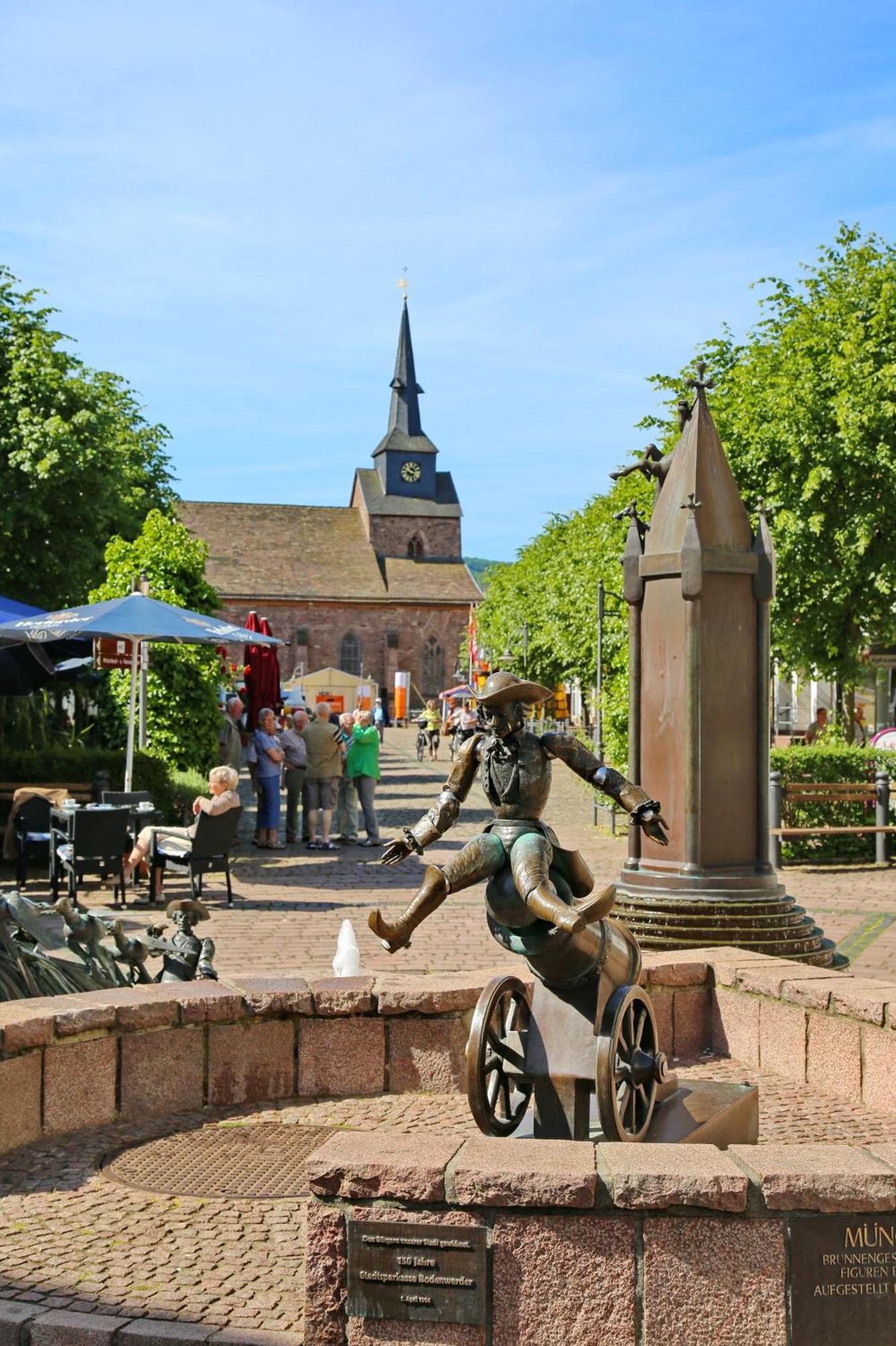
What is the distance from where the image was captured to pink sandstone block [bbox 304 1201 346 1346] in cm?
346

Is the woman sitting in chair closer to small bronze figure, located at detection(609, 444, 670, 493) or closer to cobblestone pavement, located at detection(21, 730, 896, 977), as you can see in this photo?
cobblestone pavement, located at detection(21, 730, 896, 977)

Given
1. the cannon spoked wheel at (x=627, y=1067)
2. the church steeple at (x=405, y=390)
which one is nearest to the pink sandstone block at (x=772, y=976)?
the cannon spoked wheel at (x=627, y=1067)

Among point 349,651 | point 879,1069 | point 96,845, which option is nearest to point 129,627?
point 96,845

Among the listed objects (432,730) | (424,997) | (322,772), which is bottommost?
(424,997)

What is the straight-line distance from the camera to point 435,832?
4.85 m

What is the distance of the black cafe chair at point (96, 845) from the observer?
1223 cm

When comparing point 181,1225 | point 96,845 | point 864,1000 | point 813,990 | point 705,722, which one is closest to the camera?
point 181,1225

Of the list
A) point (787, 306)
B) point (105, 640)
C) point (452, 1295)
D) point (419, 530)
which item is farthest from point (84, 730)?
point (419, 530)

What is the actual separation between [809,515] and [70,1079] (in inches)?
726

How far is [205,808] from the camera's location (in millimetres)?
12227

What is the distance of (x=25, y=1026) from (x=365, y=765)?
12690 mm

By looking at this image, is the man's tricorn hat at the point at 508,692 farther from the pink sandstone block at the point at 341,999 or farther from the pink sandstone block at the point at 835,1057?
the pink sandstone block at the point at 835,1057

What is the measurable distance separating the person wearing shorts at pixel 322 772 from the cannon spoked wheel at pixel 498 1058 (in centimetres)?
1235

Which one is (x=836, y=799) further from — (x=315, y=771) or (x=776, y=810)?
(x=315, y=771)
